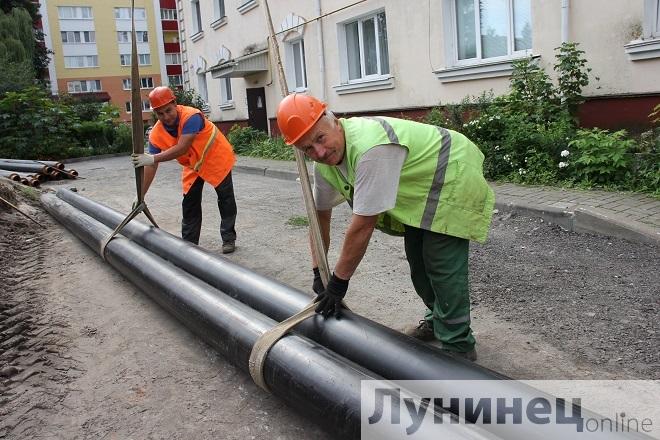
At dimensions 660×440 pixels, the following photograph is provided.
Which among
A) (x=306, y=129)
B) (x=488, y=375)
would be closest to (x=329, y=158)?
(x=306, y=129)

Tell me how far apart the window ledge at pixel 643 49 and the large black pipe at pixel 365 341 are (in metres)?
5.05

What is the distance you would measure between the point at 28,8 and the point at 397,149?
37063 mm

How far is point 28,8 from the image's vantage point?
3241 centimetres

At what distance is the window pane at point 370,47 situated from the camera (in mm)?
10961

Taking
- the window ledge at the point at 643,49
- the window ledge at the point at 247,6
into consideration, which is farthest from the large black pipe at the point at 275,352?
the window ledge at the point at 247,6

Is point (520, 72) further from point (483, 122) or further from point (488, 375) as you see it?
point (488, 375)

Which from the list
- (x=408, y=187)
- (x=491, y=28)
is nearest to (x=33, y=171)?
(x=491, y=28)

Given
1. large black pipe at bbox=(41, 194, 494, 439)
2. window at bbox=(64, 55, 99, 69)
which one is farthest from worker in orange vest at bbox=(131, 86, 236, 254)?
window at bbox=(64, 55, 99, 69)

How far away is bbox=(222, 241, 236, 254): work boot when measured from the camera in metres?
5.19

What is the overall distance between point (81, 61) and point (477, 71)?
161ft

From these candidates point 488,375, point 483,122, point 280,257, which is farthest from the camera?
point 483,122

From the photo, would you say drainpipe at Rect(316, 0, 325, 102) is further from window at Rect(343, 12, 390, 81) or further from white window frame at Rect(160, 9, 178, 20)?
white window frame at Rect(160, 9, 178, 20)

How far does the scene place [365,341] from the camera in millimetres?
2369

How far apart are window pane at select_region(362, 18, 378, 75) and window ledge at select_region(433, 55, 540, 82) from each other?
2420mm
